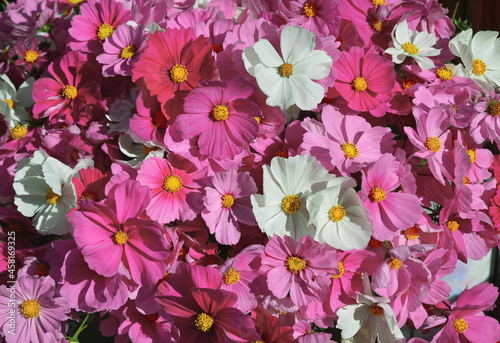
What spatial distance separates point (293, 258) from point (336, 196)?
0.08 m

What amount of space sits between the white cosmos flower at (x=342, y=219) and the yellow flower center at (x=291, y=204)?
1.0 inches

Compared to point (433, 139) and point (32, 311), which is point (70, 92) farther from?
point (433, 139)

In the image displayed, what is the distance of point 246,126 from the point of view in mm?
560

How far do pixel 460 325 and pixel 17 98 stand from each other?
2.26 ft

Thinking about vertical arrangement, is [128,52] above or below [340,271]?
above

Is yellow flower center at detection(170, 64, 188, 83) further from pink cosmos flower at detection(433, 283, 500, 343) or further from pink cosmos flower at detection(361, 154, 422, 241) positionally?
pink cosmos flower at detection(433, 283, 500, 343)

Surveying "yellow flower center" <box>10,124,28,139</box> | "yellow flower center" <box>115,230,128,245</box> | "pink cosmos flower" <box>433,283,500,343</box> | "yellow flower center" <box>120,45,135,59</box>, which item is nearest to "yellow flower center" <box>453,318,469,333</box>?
"pink cosmos flower" <box>433,283,500,343</box>

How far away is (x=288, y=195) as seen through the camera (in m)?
0.56

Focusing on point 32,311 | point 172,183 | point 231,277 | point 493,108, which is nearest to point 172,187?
point 172,183

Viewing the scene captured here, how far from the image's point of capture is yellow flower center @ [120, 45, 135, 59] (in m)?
0.61

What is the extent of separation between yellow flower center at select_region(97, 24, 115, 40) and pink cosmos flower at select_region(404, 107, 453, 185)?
0.39m

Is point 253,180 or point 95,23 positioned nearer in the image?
point 253,180

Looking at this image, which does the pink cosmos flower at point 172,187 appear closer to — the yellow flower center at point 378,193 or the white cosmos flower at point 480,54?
the yellow flower center at point 378,193

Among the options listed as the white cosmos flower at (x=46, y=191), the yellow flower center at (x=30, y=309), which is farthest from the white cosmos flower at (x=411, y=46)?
the yellow flower center at (x=30, y=309)
